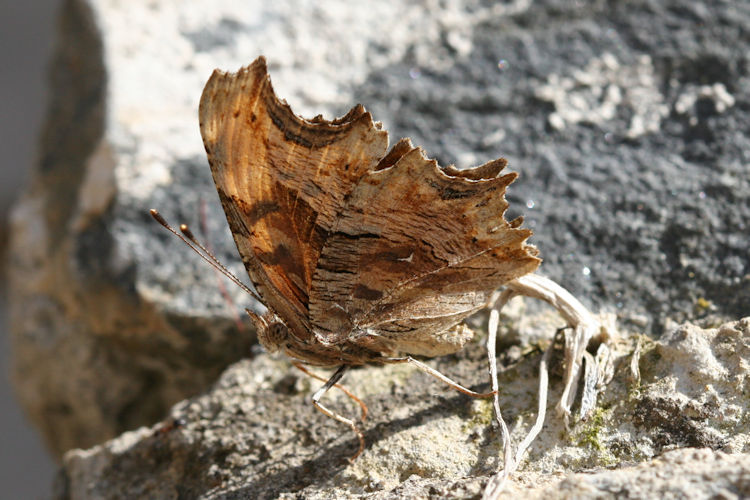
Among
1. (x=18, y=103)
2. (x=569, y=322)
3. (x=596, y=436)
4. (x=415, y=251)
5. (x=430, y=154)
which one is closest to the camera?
(x=596, y=436)

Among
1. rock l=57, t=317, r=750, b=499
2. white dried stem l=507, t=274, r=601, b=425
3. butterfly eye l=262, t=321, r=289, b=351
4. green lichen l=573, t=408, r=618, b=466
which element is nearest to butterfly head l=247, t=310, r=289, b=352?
butterfly eye l=262, t=321, r=289, b=351

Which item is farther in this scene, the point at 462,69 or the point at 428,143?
the point at 462,69

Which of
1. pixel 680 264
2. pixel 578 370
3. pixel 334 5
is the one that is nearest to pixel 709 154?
pixel 680 264

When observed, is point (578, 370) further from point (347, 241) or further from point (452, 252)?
point (347, 241)

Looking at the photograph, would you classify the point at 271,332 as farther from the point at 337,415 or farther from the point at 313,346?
the point at 337,415

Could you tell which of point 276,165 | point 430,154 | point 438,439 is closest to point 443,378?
point 438,439

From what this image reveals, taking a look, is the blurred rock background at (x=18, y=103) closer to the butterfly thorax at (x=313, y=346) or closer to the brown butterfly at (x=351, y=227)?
the butterfly thorax at (x=313, y=346)

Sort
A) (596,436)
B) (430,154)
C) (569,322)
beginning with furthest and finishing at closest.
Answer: (430,154) < (569,322) < (596,436)

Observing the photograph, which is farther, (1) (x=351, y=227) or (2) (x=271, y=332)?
(2) (x=271, y=332)
